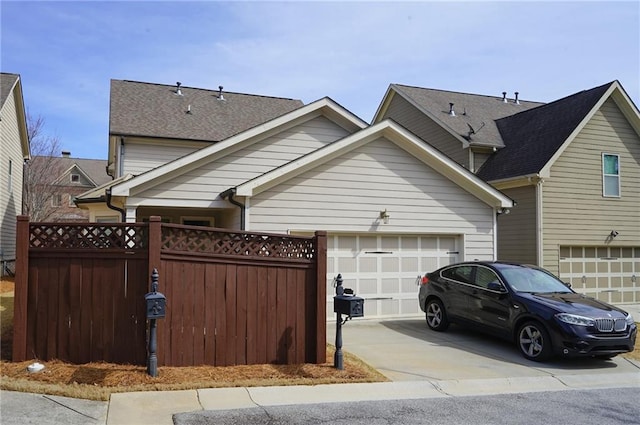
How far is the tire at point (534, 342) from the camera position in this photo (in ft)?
29.8

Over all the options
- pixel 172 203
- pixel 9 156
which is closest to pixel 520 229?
pixel 172 203

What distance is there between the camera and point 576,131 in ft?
56.8

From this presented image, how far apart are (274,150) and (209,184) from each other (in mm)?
2279

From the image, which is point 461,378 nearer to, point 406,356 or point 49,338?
point 406,356

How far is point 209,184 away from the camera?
12.5 metres

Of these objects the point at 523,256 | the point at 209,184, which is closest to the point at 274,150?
the point at 209,184

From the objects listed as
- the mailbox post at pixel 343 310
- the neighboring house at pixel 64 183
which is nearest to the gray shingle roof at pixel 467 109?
the mailbox post at pixel 343 310

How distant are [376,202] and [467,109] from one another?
11.4m

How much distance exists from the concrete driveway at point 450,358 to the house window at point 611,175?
31.1 ft

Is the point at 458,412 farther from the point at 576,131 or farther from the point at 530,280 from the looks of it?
the point at 576,131

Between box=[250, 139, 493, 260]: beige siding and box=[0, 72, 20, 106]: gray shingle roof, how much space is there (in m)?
12.8

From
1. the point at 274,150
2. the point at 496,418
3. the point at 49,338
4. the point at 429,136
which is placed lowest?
the point at 496,418

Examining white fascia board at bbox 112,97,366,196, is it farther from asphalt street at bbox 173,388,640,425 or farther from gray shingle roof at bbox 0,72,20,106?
gray shingle roof at bbox 0,72,20,106

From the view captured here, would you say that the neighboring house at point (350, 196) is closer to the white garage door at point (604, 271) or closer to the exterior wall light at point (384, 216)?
the exterior wall light at point (384, 216)
